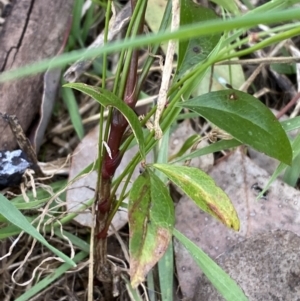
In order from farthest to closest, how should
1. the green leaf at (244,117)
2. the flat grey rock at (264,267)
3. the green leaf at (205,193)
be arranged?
the flat grey rock at (264,267) → the green leaf at (244,117) → the green leaf at (205,193)

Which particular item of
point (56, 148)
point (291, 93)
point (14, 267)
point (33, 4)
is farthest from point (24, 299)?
point (291, 93)

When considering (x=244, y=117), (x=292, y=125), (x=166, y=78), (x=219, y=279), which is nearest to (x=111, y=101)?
(x=166, y=78)

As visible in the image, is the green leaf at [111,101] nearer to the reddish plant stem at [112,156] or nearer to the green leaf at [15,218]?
the reddish plant stem at [112,156]

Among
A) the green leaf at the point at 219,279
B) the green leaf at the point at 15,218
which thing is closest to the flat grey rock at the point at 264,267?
the green leaf at the point at 219,279

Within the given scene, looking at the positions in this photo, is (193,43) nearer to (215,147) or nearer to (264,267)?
(215,147)

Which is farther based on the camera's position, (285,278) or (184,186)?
(285,278)

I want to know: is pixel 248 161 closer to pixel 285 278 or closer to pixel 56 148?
pixel 285 278
